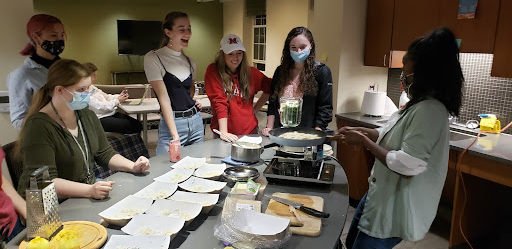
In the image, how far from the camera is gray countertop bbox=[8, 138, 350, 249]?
1.24m

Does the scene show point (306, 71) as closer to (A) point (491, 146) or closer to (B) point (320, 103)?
(B) point (320, 103)

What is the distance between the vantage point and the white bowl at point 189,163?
1.89m

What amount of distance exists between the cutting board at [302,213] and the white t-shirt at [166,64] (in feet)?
4.17

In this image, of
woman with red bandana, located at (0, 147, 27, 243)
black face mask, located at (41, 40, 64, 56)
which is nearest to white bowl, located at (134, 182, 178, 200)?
woman with red bandana, located at (0, 147, 27, 243)

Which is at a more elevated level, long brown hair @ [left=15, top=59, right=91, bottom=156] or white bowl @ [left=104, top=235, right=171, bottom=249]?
long brown hair @ [left=15, top=59, right=91, bottom=156]

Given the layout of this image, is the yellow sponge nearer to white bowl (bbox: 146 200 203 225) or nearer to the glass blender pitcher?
the glass blender pitcher

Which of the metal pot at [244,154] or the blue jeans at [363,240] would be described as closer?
the blue jeans at [363,240]

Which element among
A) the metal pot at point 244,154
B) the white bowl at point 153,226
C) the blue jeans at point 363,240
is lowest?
the blue jeans at point 363,240

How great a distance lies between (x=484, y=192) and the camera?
2.82 metres

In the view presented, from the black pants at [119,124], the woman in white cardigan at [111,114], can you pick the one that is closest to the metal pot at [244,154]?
the woman in white cardigan at [111,114]

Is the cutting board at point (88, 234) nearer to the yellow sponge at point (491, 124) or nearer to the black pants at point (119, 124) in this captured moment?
the yellow sponge at point (491, 124)

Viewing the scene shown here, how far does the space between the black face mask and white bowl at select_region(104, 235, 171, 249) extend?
1.70 meters

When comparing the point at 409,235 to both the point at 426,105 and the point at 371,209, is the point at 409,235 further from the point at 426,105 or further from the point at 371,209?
the point at 426,105

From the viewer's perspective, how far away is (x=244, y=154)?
2008 mm
